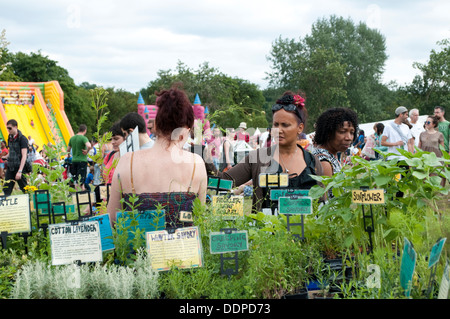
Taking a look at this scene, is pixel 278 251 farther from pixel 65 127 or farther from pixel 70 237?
pixel 65 127

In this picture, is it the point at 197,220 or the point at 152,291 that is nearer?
the point at 152,291

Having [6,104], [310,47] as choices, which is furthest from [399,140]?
[310,47]

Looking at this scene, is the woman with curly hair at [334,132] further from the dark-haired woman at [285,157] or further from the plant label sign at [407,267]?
the plant label sign at [407,267]

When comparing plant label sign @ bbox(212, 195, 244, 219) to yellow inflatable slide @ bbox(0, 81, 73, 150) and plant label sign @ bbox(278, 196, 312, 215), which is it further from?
yellow inflatable slide @ bbox(0, 81, 73, 150)

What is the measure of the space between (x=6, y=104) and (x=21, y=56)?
61.1ft

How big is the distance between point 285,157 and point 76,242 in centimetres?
169

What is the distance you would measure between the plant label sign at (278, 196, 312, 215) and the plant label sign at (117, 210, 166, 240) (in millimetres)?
486

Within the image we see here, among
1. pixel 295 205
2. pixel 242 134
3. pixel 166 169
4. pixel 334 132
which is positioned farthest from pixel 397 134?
pixel 295 205

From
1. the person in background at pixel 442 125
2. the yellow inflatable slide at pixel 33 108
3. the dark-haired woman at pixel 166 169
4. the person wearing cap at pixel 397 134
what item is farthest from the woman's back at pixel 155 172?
the yellow inflatable slide at pixel 33 108

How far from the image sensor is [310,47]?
123 feet

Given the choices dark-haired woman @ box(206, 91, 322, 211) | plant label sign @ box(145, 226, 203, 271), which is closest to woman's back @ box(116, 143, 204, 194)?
plant label sign @ box(145, 226, 203, 271)

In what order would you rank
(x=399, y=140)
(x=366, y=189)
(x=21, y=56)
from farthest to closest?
(x=21, y=56)
(x=399, y=140)
(x=366, y=189)

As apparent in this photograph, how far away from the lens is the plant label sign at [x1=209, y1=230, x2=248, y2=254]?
5.40 ft

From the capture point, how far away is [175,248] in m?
1.68
